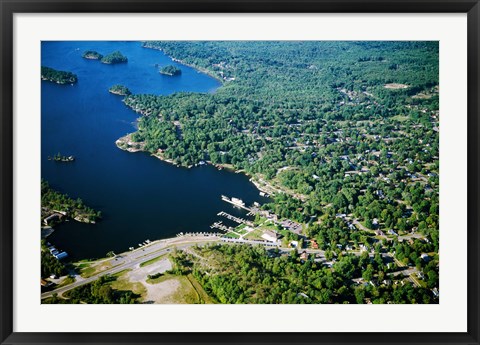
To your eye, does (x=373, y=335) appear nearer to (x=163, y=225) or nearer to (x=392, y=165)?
(x=163, y=225)

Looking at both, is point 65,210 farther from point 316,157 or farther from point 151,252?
point 316,157

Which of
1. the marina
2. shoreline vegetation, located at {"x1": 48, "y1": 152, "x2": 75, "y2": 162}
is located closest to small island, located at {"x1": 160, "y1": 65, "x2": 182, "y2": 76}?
shoreline vegetation, located at {"x1": 48, "y1": 152, "x2": 75, "y2": 162}

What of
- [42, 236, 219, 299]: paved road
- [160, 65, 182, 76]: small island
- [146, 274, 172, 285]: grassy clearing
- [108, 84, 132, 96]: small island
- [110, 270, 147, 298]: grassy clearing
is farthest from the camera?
[160, 65, 182, 76]: small island

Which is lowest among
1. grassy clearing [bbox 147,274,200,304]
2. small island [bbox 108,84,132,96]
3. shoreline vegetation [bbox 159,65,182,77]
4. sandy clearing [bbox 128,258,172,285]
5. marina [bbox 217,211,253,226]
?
grassy clearing [bbox 147,274,200,304]

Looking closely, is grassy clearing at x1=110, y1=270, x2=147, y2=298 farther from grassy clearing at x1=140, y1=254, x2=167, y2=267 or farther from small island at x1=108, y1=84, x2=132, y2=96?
small island at x1=108, y1=84, x2=132, y2=96

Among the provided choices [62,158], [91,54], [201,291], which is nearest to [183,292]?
[201,291]
